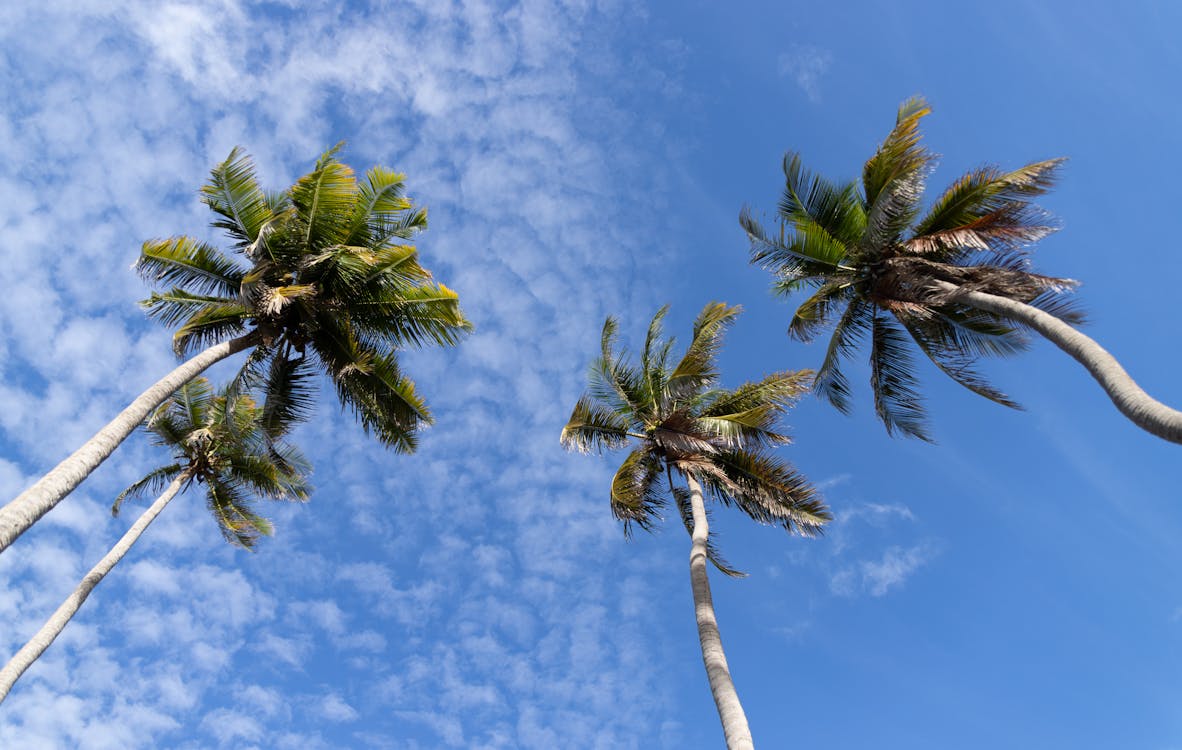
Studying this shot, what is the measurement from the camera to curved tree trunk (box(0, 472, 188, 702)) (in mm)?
14748

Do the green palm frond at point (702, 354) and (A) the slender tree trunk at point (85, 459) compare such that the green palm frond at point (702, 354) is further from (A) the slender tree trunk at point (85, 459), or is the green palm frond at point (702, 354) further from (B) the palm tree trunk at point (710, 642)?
(A) the slender tree trunk at point (85, 459)

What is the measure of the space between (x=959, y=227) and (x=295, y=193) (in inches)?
510

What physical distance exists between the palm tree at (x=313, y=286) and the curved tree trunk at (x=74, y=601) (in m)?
7.11

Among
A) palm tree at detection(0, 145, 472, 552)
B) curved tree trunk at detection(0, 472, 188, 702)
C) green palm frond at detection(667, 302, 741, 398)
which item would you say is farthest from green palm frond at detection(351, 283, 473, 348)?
curved tree trunk at detection(0, 472, 188, 702)

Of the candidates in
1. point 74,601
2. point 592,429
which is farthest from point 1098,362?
point 74,601

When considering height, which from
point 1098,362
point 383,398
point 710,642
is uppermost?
point 383,398

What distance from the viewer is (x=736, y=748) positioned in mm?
10609

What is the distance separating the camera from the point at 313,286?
14562 mm

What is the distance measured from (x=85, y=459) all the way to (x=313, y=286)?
5.50 metres

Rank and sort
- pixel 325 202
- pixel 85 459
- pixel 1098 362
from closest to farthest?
pixel 1098 362 → pixel 85 459 → pixel 325 202

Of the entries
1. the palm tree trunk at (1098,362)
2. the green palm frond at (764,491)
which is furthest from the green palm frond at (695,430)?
the palm tree trunk at (1098,362)

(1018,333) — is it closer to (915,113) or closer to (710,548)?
(915,113)

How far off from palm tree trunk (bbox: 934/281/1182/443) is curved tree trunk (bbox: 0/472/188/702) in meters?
19.6

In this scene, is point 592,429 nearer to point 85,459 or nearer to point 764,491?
point 764,491
